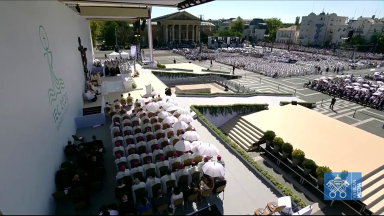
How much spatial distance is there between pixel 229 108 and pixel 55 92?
11370 millimetres

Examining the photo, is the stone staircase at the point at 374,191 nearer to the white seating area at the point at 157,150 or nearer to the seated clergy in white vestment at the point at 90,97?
the white seating area at the point at 157,150

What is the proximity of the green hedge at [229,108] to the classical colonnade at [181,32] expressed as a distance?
214ft

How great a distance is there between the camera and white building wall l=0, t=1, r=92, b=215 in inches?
179

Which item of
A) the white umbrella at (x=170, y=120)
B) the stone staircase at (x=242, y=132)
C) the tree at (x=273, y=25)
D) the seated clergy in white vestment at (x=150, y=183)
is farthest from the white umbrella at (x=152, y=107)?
the tree at (x=273, y=25)

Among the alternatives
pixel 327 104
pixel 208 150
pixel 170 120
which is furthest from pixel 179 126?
pixel 327 104

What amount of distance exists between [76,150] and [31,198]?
3.65 meters

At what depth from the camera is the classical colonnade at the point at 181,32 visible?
75750 mm

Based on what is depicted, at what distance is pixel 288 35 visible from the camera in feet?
300

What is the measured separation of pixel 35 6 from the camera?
7004 mm

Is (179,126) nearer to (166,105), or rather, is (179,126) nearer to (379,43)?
(166,105)

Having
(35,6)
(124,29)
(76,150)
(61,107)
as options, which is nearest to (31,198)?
(76,150)

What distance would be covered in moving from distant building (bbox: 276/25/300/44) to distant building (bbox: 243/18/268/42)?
15.3 meters

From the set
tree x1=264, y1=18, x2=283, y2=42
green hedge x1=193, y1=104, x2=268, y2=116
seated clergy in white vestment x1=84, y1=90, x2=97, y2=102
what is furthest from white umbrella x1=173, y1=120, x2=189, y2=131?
tree x1=264, y1=18, x2=283, y2=42

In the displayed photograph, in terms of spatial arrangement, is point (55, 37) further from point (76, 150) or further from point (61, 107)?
point (76, 150)
